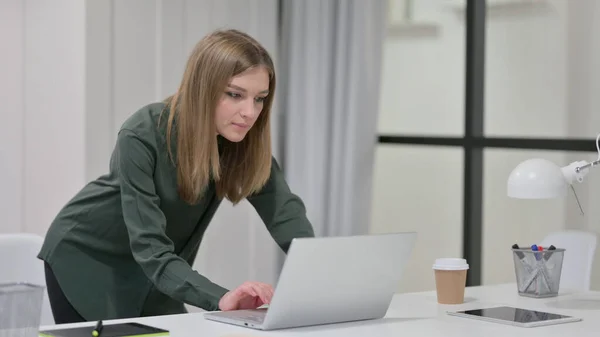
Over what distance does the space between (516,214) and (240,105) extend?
74.7 inches

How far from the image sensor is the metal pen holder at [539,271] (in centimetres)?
257

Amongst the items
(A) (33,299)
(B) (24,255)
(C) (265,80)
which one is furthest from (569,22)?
(A) (33,299)

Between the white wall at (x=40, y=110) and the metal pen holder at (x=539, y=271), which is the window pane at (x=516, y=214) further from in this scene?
the white wall at (x=40, y=110)

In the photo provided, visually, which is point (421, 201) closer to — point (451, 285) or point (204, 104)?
point (451, 285)

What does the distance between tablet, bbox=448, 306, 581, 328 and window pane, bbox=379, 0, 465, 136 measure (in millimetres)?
1980

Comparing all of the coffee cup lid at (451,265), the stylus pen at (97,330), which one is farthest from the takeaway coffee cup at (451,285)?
the stylus pen at (97,330)

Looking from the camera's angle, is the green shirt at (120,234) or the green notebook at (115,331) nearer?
the green notebook at (115,331)

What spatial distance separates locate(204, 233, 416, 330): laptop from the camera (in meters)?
1.94

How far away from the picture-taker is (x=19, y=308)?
5.18 feet

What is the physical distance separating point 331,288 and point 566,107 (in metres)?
2.00

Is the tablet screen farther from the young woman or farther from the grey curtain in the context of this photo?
the grey curtain

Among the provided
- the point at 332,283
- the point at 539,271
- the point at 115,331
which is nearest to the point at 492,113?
the point at 539,271

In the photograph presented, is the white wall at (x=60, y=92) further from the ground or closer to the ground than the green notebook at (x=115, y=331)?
further from the ground

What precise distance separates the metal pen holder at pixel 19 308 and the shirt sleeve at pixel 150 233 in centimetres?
64
